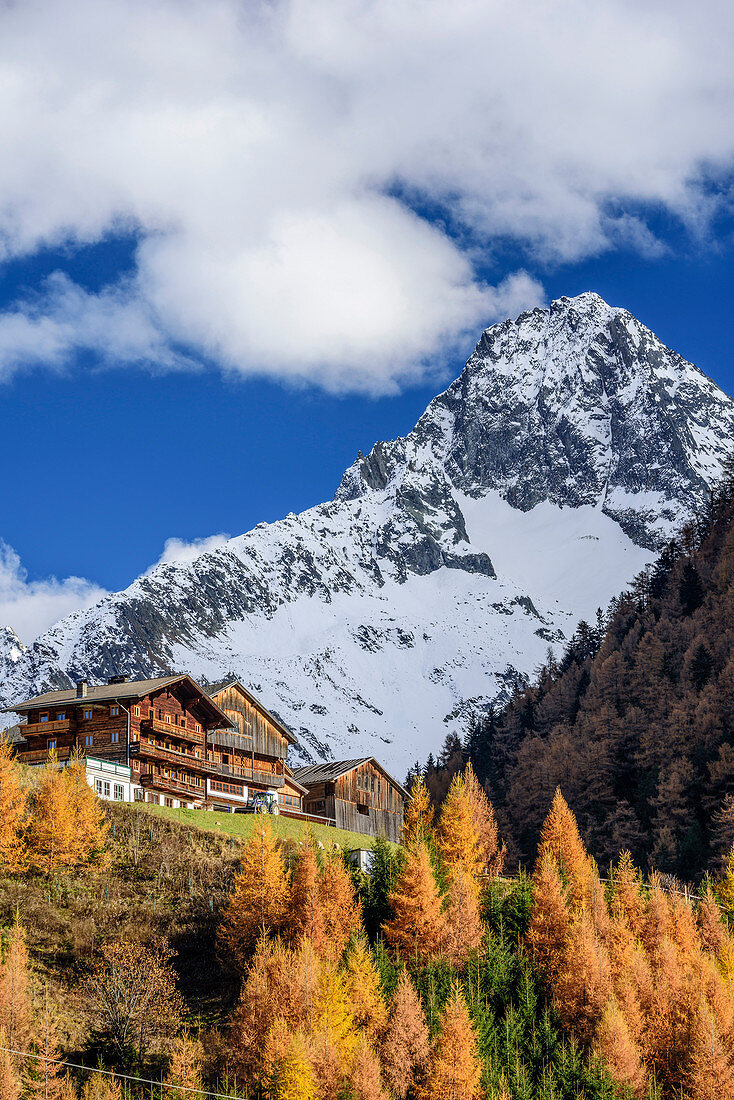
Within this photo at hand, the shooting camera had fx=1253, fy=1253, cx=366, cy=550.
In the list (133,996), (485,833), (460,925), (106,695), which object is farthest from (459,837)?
(133,996)

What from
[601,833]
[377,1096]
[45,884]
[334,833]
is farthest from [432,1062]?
[601,833]

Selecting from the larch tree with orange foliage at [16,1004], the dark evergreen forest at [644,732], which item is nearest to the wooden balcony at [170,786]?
the larch tree with orange foliage at [16,1004]

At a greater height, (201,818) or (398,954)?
(201,818)

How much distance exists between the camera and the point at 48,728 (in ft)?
279

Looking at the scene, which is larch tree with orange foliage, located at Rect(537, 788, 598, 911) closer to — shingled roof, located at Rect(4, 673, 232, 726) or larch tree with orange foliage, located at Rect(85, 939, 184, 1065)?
larch tree with orange foliage, located at Rect(85, 939, 184, 1065)

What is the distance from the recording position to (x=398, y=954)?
6762cm

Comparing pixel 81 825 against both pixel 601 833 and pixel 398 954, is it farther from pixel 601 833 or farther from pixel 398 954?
pixel 601 833

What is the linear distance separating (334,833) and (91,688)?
20.5m

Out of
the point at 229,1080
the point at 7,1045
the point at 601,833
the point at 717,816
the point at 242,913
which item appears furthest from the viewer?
the point at 601,833

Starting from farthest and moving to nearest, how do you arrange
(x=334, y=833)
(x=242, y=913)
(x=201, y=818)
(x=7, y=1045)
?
(x=334, y=833), (x=201, y=818), (x=242, y=913), (x=7, y=1045)

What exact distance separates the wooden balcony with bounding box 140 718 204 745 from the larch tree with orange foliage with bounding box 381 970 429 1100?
30.3 metres

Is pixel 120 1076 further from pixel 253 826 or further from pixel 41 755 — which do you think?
pixel 41 755

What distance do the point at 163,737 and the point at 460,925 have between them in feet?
91.1

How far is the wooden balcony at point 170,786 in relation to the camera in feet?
271
